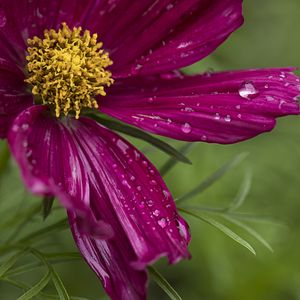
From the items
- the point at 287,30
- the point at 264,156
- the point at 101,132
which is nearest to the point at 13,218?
the point at 101,132

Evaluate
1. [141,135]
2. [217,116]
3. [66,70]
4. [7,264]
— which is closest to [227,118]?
[217,116]

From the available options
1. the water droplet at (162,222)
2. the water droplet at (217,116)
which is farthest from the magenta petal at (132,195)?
the water droplet at (217,116)

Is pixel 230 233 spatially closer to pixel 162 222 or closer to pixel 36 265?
pixel 162 222

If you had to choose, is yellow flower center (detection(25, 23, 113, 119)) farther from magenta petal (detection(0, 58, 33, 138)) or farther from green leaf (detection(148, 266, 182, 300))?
green leaf (detection(148, 266, 182, 300))

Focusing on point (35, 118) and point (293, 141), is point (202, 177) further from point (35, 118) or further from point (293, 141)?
point (35, 118)

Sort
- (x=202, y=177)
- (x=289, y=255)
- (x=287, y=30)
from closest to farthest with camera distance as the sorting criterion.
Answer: (x=289, y=255)
(x=202, y=177)
(x=287, y=30)

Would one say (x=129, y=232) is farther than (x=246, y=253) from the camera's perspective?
No

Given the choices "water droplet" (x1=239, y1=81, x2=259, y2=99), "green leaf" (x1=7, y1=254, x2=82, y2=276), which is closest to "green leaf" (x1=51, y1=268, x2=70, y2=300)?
"green leaf" (x1=7, y1=254, x2=82, y2=276)
